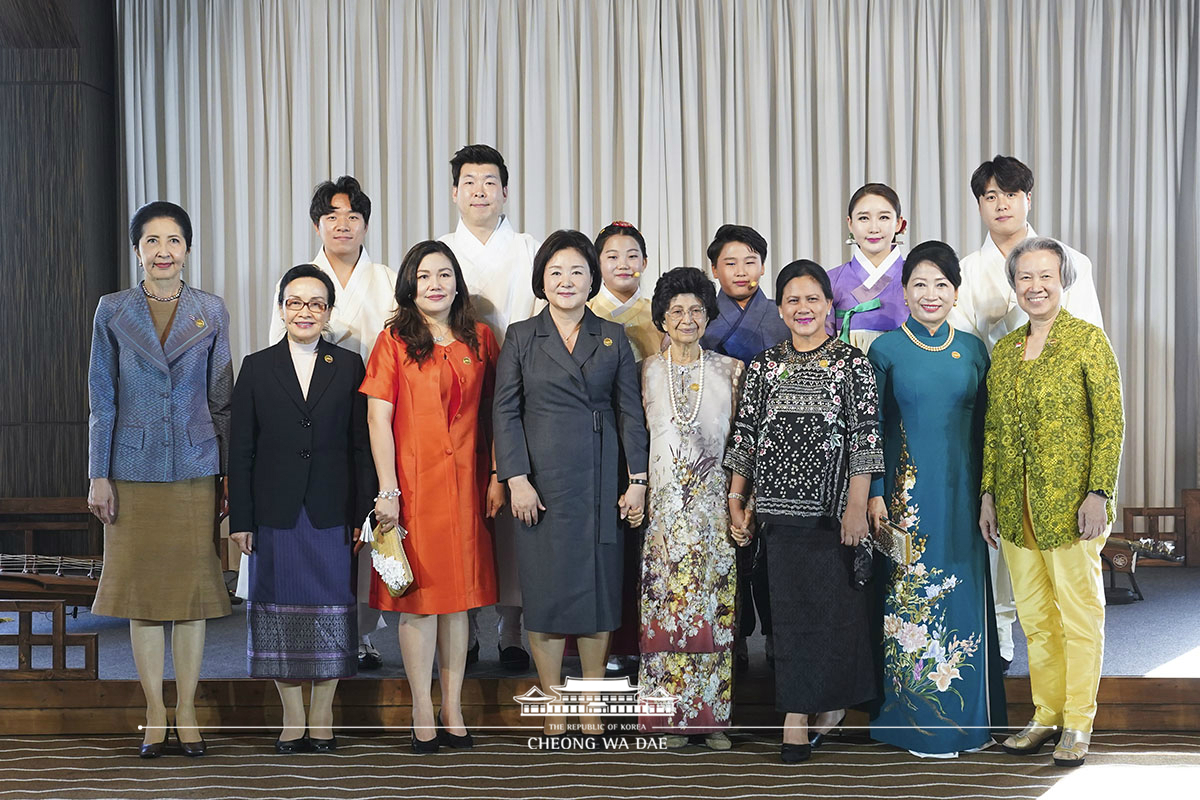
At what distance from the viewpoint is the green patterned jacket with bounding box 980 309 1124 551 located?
9.41 feet

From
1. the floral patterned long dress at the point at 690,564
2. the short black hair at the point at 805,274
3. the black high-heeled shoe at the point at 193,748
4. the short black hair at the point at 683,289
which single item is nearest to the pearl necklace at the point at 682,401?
the floral patterned long dress at the point at 690,564

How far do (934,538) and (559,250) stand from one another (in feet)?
4.36

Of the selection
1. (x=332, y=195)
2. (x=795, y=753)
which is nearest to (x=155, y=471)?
(x=332, y=195)

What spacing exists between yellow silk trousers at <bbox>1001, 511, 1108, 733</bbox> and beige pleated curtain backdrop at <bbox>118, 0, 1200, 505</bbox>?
322 centimetres

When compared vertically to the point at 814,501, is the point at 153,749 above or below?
below

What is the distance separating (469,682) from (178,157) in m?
3.90

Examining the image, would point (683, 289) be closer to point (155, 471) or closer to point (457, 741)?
point (457, 741)

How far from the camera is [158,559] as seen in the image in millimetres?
3113

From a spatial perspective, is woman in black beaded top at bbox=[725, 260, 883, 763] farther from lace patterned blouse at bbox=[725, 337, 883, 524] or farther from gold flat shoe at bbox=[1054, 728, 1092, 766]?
gold flat shoe at bbox=[1054, 728, 1092, 766]

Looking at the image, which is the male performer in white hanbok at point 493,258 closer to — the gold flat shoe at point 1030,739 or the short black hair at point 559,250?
the short black hair at point 559,250

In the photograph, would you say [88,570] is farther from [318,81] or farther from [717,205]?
[717,205]

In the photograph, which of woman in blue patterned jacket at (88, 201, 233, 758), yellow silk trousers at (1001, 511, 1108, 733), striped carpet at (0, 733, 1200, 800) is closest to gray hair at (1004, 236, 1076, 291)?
yellow silk trousers at (1001, 511, 1108, 733)

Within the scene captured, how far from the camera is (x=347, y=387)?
3.11 metres

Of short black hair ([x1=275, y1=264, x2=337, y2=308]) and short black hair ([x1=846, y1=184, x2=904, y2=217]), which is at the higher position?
short black hair ([x1=846, y1=184, x2=904, y2=217])
